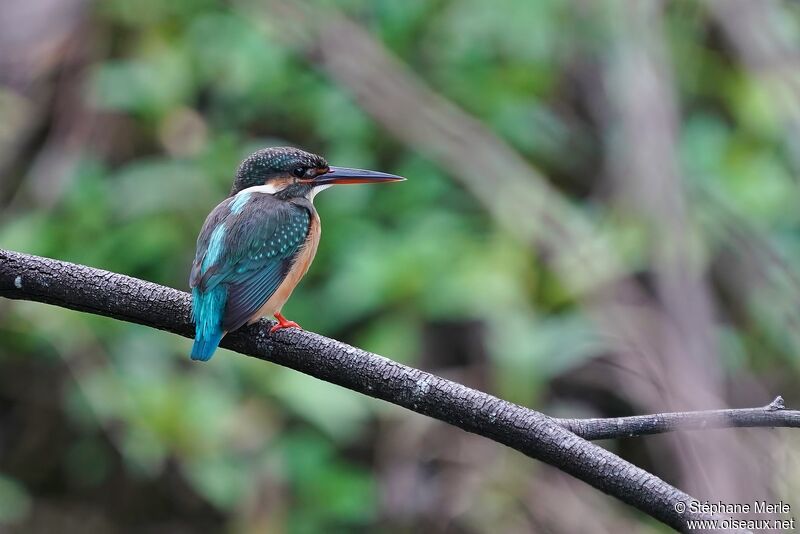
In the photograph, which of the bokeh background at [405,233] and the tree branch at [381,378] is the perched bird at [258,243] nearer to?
the tree branch at [381,378]

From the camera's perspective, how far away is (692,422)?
1591mm

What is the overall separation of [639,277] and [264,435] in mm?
1612

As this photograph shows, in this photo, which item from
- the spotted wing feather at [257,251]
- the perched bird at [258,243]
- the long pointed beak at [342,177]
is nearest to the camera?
the perched bird at [258,243]

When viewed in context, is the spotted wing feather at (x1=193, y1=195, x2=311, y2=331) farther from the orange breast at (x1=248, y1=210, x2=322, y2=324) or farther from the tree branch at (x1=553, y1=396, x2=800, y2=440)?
the tree branch at (x1=553, y1=396, x2=800, y2=440)

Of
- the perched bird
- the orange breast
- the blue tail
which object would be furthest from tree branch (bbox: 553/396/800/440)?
the orange breast

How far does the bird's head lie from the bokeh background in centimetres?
79

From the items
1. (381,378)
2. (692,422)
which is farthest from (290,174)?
(692,422)

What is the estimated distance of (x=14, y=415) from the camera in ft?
12.5

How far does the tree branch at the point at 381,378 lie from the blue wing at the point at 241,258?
113 millimetres

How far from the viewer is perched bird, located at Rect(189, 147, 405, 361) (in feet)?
7.05

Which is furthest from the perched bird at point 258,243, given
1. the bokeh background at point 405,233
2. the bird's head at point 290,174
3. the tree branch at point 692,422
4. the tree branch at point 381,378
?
the bokeh background at point 405,233

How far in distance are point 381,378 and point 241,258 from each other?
0.82m

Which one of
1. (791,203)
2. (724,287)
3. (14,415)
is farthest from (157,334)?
(791,203)

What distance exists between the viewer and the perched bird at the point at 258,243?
215 centimetres
